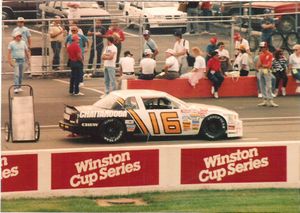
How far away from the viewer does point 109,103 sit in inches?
782

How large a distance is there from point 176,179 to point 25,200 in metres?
2.63

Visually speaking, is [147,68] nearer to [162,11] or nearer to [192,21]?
[192,21]

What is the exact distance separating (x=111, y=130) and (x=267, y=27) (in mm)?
6643

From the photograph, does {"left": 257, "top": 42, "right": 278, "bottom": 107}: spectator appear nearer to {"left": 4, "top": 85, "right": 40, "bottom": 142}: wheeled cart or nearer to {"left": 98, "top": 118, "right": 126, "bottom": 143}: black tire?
{"left": 98, "top": 118, "right": 126, "bottom": 143}: black tire

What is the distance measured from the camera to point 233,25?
Result: 24.9 m

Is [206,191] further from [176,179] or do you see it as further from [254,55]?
[254,55]

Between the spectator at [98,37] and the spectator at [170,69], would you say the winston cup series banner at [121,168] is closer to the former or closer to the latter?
the spectator at [170,69]

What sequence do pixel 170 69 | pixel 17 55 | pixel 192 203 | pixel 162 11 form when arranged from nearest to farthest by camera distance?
pixel 192 203 → pixel 17 55 → pixel 170 69 → pixel 162 11

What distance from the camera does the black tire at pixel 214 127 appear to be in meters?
20.1

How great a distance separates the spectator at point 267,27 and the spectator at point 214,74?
1.80m

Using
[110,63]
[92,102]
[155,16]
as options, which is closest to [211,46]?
[155,16]

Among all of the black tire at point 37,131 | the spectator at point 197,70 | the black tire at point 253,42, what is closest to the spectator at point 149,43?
the spectator at point 197,70

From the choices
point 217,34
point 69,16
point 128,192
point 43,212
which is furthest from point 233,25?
point 43,212

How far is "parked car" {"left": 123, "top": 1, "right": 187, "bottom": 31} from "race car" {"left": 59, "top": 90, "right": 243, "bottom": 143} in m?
3.92
